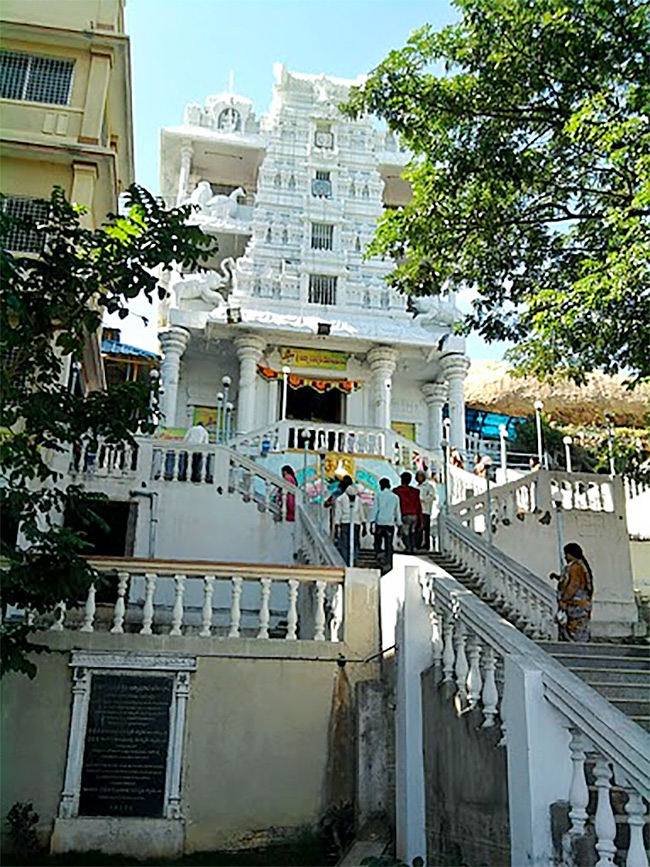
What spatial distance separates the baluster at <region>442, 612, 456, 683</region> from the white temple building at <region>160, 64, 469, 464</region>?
17.0 m

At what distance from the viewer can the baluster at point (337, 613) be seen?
27.6ft

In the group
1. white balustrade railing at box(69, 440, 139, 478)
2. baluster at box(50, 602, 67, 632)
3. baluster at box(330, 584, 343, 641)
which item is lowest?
baluster at box(50, 602, 67, 632)

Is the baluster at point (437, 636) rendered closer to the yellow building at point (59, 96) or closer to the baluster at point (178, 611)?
the baluster at point (178, 611)

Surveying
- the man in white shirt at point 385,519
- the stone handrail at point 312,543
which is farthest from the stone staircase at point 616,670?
the man in white shirt at point 385,519

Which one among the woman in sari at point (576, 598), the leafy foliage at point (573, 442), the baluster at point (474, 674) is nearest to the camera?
the baluster at point (474, 674)

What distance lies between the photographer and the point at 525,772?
16.2ft

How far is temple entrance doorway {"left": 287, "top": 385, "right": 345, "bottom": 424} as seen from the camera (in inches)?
1065

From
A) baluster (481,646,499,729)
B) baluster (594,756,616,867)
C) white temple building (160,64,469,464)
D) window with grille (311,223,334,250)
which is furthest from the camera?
window with grille (311,223,334,250)

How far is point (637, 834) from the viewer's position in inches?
167

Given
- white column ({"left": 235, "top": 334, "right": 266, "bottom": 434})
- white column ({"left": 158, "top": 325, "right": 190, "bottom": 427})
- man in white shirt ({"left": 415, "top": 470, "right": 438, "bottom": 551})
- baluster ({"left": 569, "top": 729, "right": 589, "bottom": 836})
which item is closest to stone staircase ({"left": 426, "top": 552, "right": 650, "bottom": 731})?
baluster ({"left": 569, "top": 729, "right": 589, "bottom": 836})

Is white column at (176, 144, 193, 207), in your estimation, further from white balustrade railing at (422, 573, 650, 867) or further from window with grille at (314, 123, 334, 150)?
white balustrade railing at (422, 573, 650, 867)

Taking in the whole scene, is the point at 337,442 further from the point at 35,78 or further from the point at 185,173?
the point at 185,173

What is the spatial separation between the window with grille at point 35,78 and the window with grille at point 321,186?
13.7 m

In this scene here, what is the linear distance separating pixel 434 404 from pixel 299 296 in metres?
5.90
